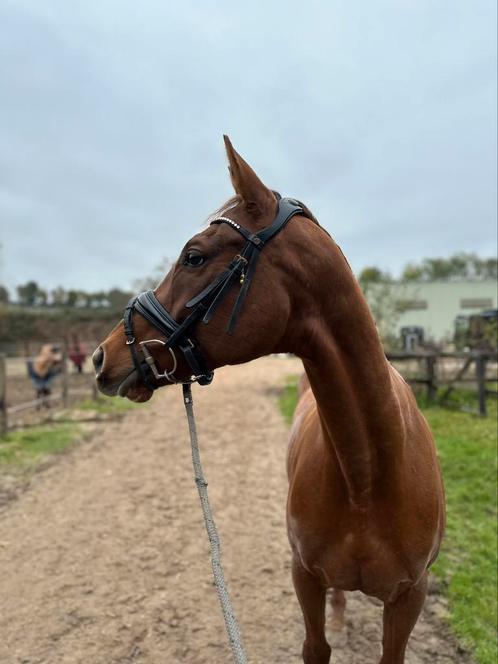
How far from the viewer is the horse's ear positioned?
1.74m

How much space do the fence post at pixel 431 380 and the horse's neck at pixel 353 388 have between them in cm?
1020

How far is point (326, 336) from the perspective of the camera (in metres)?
1.93

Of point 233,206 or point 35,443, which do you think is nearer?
point 233,206

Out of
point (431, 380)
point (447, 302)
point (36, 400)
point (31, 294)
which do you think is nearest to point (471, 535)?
point (431, 380)

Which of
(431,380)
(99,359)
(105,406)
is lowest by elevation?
(105,406)

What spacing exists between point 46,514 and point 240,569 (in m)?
2.48

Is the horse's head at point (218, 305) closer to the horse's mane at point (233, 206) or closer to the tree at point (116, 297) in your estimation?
the horse's mane at point (233, 206)

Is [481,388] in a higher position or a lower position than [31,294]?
lower

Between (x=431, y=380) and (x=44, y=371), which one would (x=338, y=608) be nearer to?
(x=431, y=380)

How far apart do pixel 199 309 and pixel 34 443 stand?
7767 millimetres

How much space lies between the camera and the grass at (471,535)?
3504 millimetres

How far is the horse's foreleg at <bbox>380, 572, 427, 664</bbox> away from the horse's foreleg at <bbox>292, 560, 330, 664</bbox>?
1.03 ft

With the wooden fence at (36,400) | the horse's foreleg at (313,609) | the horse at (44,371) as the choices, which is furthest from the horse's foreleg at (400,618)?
the horse at (44,371)

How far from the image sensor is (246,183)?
182cm
